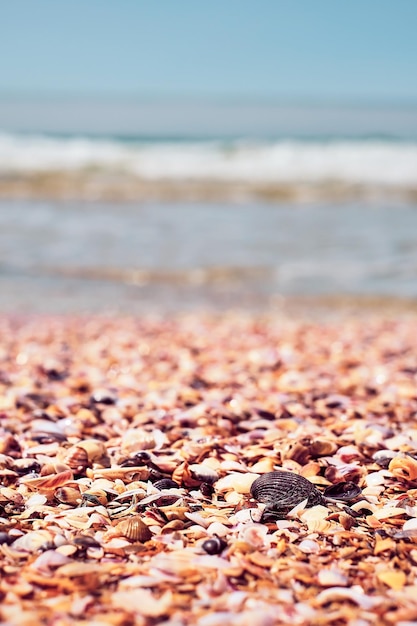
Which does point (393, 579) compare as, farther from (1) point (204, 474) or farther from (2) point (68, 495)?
(2) point (68, 495)

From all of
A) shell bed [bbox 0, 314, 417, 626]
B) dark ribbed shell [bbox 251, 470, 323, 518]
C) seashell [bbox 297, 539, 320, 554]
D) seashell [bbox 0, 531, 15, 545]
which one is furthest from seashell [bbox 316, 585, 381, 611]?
seashell [bbox 0, 531, 15, 545]

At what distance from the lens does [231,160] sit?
2491 centimetres

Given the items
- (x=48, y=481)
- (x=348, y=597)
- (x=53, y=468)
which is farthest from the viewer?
(x=53, y=468)

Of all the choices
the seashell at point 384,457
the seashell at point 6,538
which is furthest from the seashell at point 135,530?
the seashell at point 384,457

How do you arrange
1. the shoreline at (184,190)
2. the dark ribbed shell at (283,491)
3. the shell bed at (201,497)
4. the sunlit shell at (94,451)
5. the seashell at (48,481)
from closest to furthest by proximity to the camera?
the shell bed at (201,497) < the dark ribbed shell at (283,491) < the seashell at (48,481) < the sunlit shell at (94,451) < the shoreline at (184,190)

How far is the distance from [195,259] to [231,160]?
15.6 m

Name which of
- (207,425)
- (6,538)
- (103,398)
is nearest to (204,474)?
(207,425)

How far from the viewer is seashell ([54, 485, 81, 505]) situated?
2.30 meters

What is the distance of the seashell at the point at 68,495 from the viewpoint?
2297mm

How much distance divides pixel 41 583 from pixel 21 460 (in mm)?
913

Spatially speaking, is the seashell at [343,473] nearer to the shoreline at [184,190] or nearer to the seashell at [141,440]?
the seashell at [141,440]

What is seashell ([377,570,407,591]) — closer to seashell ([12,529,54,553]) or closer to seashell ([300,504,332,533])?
seashell ([300,504,332,533])

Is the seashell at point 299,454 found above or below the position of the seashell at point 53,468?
below

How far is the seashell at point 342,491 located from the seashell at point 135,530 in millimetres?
643
